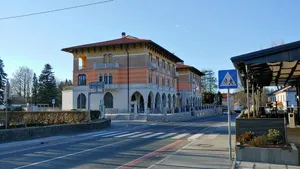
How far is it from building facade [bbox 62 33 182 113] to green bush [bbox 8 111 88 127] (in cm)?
2400

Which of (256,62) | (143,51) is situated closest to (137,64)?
(143,51)

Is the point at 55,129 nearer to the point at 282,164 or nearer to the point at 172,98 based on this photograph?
the point at 282,164

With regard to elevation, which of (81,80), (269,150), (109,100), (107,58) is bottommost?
(269,150)

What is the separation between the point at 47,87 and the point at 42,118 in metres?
63.0

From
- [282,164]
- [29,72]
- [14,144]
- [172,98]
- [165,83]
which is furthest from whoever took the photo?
[29,72]

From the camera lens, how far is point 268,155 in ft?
28.7

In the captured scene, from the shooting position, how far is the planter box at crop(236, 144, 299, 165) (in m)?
8.52

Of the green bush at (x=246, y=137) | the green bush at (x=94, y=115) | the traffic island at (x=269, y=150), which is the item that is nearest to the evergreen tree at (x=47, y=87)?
the green bush at (x=94, y=115)

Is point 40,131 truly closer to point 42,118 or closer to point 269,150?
point 42,118

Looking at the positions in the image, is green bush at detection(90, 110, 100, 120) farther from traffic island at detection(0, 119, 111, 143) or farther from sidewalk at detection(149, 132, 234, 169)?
sidewalk at detection(149, 132, 234, 169)

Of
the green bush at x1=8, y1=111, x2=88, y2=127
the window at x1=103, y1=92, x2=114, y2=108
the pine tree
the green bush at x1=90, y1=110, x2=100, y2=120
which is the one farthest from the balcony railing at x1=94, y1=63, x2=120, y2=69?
the pine tree

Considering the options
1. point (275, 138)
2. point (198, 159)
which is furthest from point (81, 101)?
point (275, 138)

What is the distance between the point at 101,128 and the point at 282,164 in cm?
1801

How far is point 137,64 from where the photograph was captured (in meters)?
50.3
